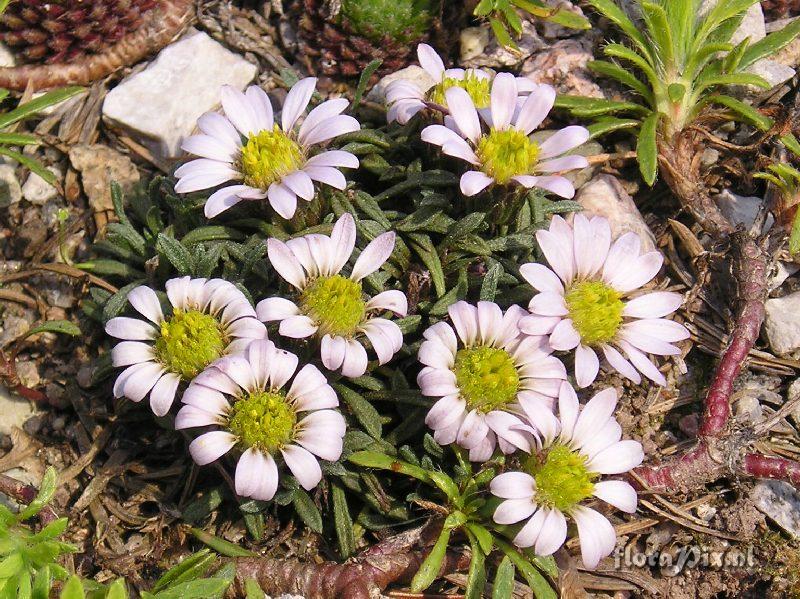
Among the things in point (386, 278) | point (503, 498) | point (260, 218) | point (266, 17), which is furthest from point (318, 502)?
point (266, 17)

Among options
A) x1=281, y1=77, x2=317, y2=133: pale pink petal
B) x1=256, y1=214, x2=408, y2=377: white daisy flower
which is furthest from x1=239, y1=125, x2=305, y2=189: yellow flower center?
x1=256, y1=214, x2=408, y2=377: white daisy flower

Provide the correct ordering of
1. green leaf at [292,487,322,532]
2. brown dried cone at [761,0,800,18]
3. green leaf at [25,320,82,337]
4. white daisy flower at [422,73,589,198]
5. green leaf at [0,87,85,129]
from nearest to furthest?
green leaf at [292,487,322,532] → white daisy flower at [422,73,589,198] → green leaf at [25,320,82,337] → green leaf at [0,87,85,129] → brown dried cone at [761,0,800,18]

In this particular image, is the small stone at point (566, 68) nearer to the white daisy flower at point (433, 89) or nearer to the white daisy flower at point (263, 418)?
the white daisy flower at point (433, 89)

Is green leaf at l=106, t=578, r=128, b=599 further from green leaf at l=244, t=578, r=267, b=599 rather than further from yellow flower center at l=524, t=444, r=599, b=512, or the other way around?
yellow flower center at l=524, t=444, r=599, b=512

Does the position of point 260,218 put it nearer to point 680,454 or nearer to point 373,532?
point 373,532

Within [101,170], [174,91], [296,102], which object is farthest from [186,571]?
[174,91]
